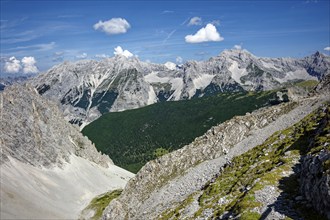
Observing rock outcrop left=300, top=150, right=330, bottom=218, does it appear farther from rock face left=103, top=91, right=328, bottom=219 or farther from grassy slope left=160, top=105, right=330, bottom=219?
rock face left=103, top=91, right=328, bottom=219

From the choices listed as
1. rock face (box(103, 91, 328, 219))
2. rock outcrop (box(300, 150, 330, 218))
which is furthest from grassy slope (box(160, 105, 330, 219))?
rock face (box(103, 91, 328, 219))

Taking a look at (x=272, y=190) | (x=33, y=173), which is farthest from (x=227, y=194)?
(x=33, y=173)

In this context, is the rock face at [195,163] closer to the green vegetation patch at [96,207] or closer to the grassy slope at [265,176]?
the grassy slope at [265,176]

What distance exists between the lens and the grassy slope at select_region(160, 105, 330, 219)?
37.5 m

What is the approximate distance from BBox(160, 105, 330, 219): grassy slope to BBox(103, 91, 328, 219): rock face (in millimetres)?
8873

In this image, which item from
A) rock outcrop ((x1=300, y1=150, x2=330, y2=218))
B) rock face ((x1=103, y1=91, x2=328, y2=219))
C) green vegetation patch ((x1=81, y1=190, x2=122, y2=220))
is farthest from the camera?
green vegetation patch ((x1=81, y1=190, x2=122, y2=220))

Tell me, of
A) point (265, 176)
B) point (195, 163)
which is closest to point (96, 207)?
point (195, 163)

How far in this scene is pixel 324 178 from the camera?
3084 centimetres

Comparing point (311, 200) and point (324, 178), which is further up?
point (324, 178)

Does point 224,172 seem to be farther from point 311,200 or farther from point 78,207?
point 78,207

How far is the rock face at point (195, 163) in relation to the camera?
2893 inches

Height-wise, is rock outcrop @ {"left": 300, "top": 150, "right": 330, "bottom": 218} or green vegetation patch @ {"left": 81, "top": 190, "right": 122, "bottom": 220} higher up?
rock outcrop @ {"left": 300, "top": 150, "right": 330, "bottom": 218}

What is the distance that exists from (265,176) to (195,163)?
40.8 meters

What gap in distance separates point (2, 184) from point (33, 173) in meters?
32.4
